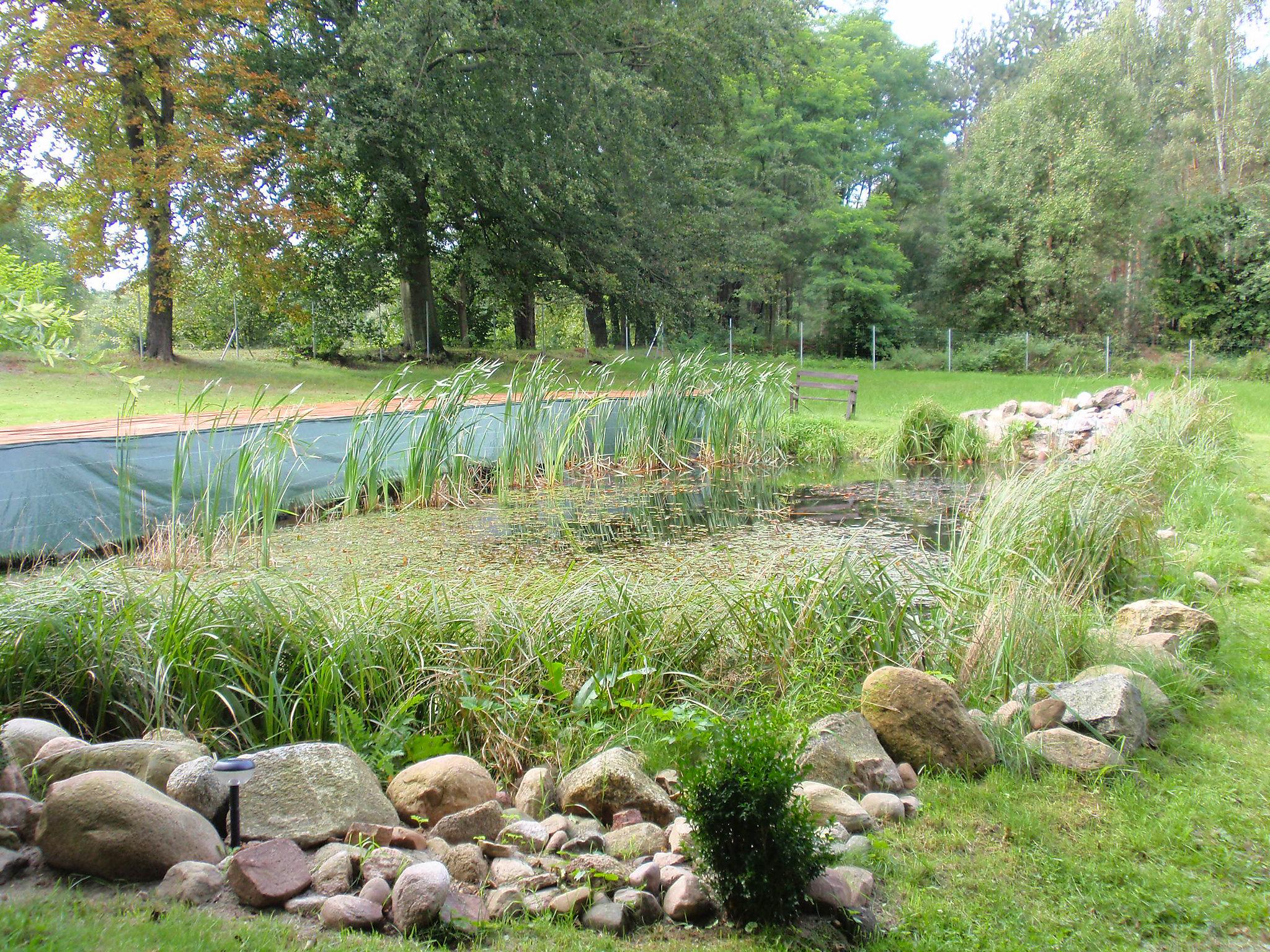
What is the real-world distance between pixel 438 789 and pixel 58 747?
1.06 meters

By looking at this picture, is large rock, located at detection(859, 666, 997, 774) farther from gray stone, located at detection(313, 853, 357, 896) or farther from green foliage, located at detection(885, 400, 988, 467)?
green foliage, located at detection(885, 400, 988, 467)

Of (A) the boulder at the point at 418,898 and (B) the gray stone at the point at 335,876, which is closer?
(A) the boulder at the point at 418,898

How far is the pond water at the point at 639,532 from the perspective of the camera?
5184 mm

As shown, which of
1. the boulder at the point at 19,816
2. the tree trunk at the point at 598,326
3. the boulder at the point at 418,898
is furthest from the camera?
the tree trunk at the point at 598,326

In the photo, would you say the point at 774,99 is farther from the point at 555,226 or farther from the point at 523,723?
the point at 523,723

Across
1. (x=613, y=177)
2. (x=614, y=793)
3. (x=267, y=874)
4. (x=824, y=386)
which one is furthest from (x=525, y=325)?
(x=267, y=874)

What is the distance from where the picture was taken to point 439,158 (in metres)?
14.7

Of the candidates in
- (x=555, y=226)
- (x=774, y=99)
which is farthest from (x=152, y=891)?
(x=774, y=99)

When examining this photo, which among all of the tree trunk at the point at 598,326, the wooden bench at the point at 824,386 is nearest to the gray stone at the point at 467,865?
the wooden bench at the point at 824,386

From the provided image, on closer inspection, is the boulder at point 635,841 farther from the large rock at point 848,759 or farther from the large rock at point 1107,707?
the large rock at point 1107,707

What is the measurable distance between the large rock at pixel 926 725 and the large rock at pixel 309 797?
1.62 metres

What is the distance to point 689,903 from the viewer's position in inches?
83.0

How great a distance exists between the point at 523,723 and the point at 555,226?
14926 millimetres

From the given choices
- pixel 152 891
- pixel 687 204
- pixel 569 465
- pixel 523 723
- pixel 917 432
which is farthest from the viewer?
pixel 687 204
